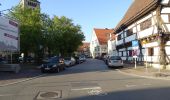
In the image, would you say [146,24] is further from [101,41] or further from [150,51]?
[101,41]

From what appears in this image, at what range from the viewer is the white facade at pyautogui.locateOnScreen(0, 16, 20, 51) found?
32.6m

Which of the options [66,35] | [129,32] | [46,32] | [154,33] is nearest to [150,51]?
[154,33]

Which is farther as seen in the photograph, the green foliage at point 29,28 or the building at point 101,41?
the building at point 101,41

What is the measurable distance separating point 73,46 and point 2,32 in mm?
44878

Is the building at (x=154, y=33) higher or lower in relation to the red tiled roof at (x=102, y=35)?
lower

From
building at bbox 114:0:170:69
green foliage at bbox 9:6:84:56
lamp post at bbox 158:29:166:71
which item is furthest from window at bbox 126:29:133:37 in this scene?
lamp post at bbox 158:29:166:71

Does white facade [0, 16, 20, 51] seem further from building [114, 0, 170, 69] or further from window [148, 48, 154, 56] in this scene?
window [148, 48, 154, 56]

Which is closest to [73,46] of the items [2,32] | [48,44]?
[48,44]

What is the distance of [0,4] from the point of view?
3712cm

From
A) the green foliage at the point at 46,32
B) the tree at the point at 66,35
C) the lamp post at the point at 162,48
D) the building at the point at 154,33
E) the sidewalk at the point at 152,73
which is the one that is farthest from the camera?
the tree at the point at 66,35

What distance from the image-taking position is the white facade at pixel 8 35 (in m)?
32.6

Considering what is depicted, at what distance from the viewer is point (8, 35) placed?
34.3 m

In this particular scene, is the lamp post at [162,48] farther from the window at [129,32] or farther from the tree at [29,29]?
the tree at [29,29]

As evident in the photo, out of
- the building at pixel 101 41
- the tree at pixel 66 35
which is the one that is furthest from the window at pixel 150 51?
the building at pixel 101 41
